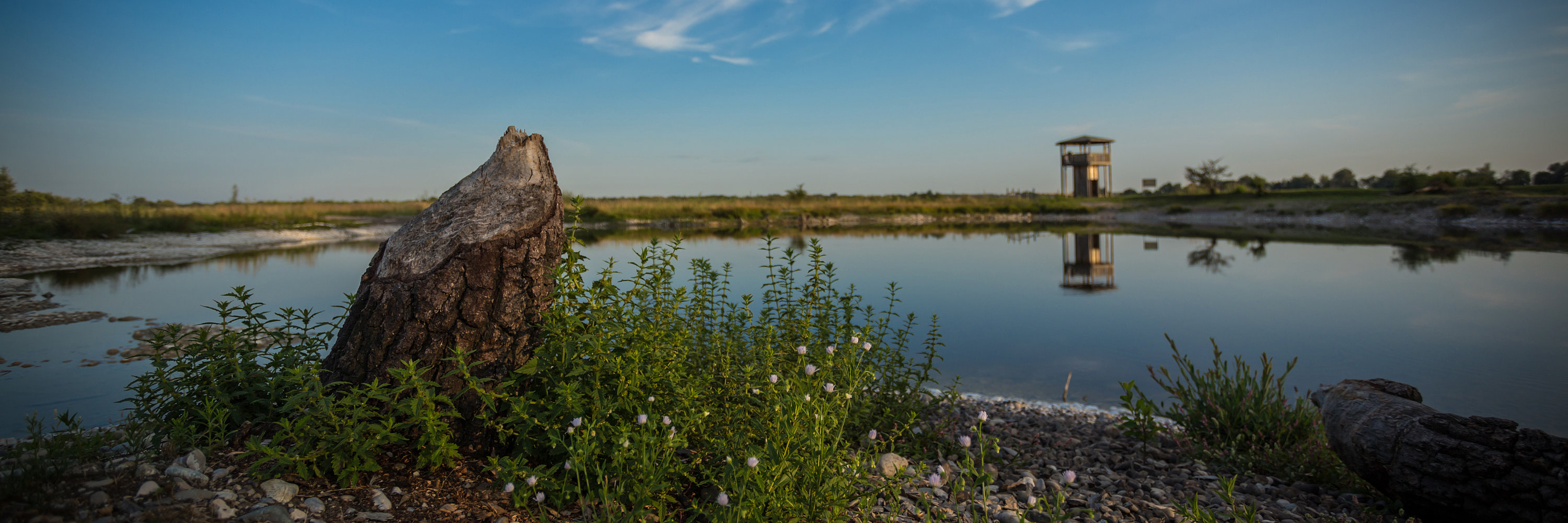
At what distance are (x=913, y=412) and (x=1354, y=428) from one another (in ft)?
7.14

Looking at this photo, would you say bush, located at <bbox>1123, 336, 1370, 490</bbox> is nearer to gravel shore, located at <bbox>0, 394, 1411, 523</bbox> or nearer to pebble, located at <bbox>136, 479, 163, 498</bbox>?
gravel shore, located at <bbox>0, 394, 1411, 523</bbox>

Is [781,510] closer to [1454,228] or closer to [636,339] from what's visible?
[636,339]

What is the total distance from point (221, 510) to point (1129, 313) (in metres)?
11.2

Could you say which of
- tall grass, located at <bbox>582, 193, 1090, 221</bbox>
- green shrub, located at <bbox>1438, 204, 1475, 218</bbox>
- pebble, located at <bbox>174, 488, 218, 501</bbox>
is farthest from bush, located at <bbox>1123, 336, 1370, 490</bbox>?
green shrub, located at <bbox>1438, 204, 1475, 218</bbox>

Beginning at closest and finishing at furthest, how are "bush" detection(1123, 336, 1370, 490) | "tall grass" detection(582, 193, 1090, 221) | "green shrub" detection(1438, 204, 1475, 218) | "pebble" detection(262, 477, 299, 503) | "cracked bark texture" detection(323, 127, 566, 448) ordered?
1. "pebble" detection(262, 477, 299, 503)
2. "cracked bark texture" detection(323, 127, 566, 448)
3. "bush" detection(1123, 336, 1370, 490)
4. "green shrub" detection(1438, 204, 1475, 218)
5. "tall grass" detection(582, 193, 1090, 221)

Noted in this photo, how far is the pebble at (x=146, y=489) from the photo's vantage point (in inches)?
85.1

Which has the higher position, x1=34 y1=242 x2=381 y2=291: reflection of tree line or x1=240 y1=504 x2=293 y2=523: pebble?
x1=34 y1=242 x2=381 y2=291: reflection of tree line

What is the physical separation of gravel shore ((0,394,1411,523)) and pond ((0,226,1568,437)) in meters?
2.00

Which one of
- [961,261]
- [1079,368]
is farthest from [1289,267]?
[1079,368]

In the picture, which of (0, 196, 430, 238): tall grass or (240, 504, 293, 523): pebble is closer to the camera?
(240, 504, 293, 523): pebble

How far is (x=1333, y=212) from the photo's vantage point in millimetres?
36938

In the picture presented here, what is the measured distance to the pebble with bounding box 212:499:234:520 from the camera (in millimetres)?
2146

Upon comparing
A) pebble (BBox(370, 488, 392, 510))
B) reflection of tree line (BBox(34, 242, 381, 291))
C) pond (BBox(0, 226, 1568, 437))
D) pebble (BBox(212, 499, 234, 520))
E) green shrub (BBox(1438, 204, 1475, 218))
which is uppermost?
green shrub (BBox(1438, 204, 1475, 218))

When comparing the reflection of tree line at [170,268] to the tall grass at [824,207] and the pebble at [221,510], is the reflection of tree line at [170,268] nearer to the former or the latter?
the pebble at [221,510]
